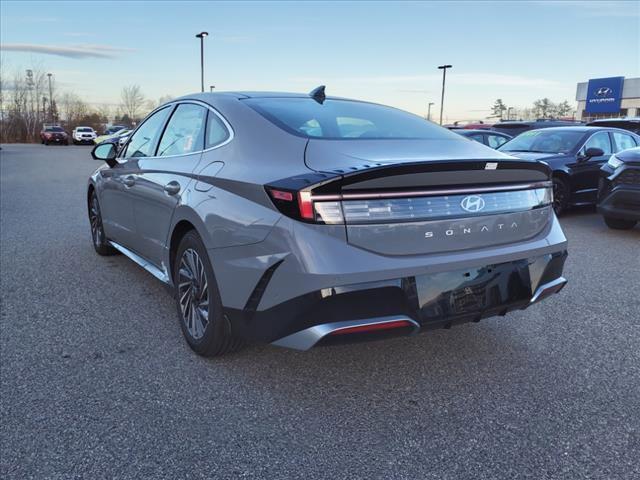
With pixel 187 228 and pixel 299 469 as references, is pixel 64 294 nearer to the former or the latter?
pixel 187 228

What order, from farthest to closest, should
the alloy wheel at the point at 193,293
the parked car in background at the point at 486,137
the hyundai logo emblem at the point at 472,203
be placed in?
the parked car in background at the point at 486,137
the alloy wheel at the point at 193,293
the hyundai logo emblem at the point at 472,203

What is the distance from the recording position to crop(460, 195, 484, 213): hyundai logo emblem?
271 cm

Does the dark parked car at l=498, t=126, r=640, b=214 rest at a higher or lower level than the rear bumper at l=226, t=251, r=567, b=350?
higher

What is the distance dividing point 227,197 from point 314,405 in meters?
1.18

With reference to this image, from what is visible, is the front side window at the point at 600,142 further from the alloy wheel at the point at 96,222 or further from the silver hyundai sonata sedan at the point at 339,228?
the alloy wheel at the point at 96,222

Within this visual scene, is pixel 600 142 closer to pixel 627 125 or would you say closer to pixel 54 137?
pixel 627 125

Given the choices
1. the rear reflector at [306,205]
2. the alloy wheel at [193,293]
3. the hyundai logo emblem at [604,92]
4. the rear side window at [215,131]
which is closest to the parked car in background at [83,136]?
the rear side window at [215,131]

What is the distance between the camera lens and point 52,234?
714cm

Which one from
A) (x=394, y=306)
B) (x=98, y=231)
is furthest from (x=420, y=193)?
(x=98, y=231)

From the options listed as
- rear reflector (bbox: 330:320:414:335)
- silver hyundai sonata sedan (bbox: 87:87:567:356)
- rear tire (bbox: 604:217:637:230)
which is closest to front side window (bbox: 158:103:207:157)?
silver hyundai sonata sedan (bbox: 87:87:567:356)

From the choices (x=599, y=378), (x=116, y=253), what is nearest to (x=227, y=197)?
(x=599, y=378)

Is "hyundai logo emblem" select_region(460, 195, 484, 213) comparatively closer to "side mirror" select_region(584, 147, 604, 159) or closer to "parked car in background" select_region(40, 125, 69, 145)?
"side mirror" select_region(584, 147, 604, 159)

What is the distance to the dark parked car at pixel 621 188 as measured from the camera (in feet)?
23.1

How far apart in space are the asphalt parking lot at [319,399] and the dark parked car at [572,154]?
189 inches
